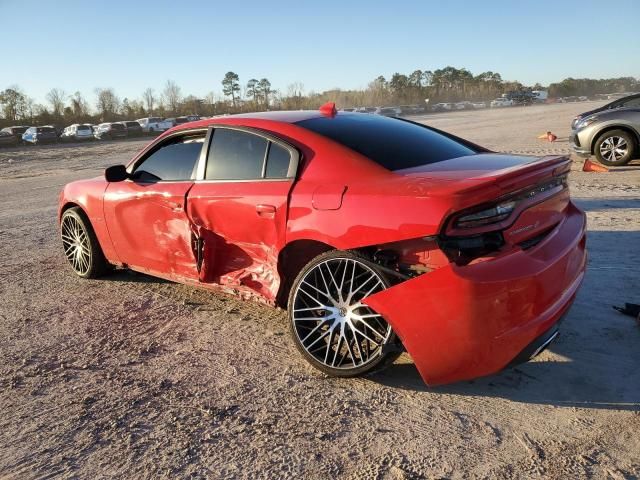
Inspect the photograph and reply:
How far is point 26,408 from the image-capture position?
2.86 meters

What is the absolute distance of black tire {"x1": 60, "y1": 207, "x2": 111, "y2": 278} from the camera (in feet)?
16.4

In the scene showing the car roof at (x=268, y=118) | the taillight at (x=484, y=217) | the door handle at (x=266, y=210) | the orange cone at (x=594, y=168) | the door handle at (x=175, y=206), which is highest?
the car roof at (x=268, y=118)

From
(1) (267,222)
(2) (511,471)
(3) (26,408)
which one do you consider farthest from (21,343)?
(2) (511,471)

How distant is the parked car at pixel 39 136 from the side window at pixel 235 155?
4318 centimetres

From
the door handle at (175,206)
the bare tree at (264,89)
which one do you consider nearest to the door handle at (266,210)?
the door handle at (175,206)

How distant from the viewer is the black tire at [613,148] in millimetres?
10305

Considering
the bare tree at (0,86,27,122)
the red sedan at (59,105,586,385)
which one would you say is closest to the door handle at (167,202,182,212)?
Result: the red sedan at (59,105,586,385)

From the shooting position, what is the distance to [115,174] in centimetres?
450

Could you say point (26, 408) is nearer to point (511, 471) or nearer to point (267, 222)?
point (267, 222)

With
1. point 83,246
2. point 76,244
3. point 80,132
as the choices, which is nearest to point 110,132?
point 80,132

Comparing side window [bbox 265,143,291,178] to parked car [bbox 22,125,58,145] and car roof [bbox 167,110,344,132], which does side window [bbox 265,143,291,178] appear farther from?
parked car [bbox 22,125,58,145]

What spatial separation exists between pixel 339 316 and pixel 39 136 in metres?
44.9

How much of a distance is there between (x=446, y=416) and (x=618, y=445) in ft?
2.48

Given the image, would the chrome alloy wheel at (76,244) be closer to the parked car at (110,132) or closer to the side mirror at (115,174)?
the side mirror at (115,174)
